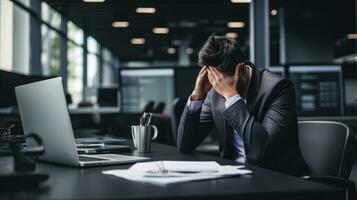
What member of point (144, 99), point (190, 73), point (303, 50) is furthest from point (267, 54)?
point (303, 50)

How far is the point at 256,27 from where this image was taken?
13.1 feet

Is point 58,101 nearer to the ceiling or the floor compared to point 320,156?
nearer to the ceiling

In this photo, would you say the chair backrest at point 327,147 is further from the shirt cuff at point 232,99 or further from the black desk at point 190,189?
the black desk at point 190,189

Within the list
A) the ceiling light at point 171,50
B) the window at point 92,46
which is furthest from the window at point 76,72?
the ceiling light at point 171,50

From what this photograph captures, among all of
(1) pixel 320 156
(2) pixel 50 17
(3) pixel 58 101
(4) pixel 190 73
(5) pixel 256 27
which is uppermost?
(2) pixel 50 17

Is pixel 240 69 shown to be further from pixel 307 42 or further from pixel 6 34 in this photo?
pixel 307 42

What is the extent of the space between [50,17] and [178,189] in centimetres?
863

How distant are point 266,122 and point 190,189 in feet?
2.88

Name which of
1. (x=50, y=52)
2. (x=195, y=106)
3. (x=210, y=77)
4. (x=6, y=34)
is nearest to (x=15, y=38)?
(x=6, y=34)

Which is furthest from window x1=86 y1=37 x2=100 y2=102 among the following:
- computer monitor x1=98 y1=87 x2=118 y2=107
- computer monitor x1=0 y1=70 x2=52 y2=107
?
computer monitor x1=0 y1=70 x2=52 y2=107

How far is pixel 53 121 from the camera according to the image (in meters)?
1.41

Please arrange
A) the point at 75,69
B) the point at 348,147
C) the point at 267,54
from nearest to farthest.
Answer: the point at 348,147 < the point at 267,54 < the point at 75,69

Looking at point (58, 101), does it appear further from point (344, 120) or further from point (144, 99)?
point (144, 99)

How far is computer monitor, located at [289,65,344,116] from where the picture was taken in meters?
4.27
